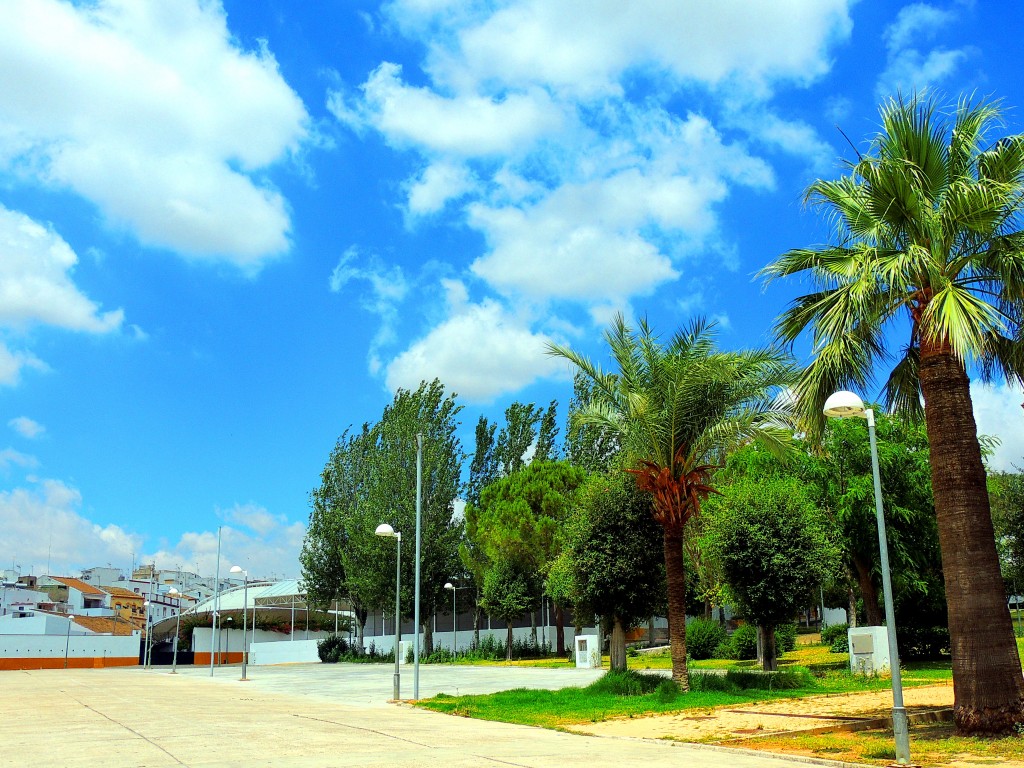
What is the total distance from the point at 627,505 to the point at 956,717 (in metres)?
12.3

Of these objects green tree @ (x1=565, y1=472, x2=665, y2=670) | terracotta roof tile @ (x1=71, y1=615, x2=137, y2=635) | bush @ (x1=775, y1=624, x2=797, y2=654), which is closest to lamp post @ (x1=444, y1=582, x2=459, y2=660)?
bush @ (x1=775, y1=624, x2=797, y2=654)

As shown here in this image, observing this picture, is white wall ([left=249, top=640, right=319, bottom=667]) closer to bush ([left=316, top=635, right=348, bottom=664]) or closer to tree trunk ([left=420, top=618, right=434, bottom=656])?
bush ([left=316, top=635, right=348, bottom=664])

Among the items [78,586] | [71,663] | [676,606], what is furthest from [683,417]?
[78,586]

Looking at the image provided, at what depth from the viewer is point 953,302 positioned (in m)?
12.1

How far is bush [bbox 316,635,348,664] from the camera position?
6203cm

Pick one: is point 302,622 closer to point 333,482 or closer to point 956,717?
point 333,482

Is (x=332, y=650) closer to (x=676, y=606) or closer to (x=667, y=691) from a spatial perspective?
(x=676, y=606)

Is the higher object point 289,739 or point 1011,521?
point 1011,521

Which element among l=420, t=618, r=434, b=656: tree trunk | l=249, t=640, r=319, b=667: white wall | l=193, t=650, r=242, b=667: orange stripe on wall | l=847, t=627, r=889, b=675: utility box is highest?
l=847, t=627, r=889, b=675: utility box

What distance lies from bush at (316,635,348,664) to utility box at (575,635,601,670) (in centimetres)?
2774

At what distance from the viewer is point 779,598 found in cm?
2594

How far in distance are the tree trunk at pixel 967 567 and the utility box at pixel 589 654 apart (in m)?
27.3

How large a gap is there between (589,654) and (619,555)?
53.7 feet

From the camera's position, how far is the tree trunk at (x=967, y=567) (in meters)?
12.1
